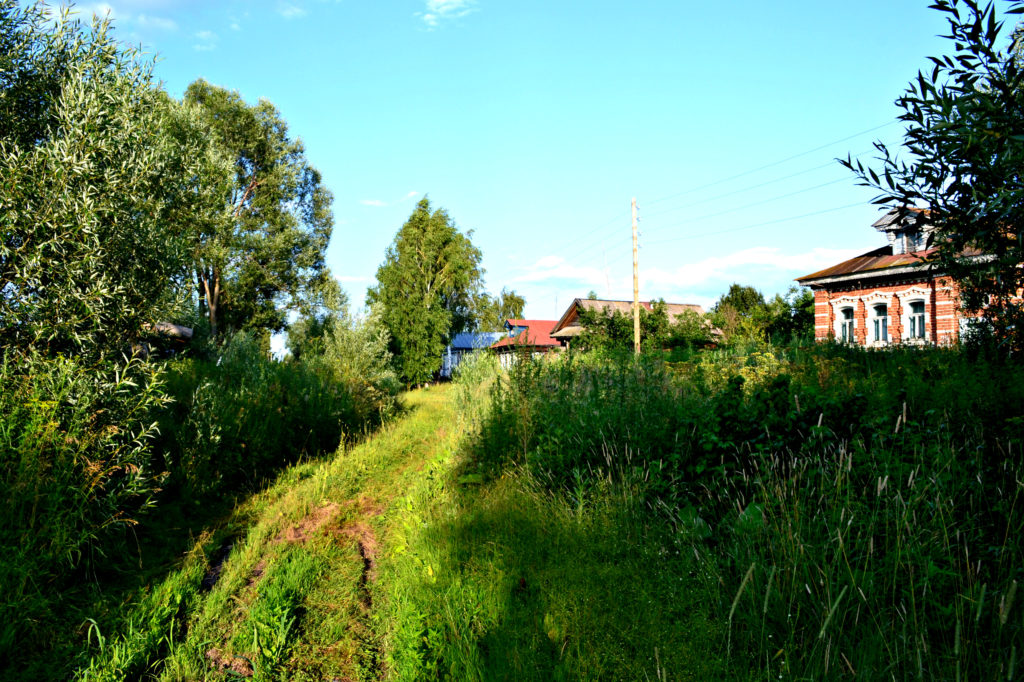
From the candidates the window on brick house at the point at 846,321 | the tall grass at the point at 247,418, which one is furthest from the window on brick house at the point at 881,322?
the tall grass at the point at 247,418

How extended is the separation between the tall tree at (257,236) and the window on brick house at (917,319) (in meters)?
28.3

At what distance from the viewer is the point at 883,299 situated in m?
25.1

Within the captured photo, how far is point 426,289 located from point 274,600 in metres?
30.5

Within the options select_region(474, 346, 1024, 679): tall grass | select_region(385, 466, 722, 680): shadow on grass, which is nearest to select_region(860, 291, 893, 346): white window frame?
select_region(474, 346, 1024, 679): tall grass

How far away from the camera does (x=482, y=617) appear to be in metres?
3.52

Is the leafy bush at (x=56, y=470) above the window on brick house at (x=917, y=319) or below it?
below

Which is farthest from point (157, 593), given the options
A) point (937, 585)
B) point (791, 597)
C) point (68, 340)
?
point (937, 585)

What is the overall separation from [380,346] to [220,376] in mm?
6202

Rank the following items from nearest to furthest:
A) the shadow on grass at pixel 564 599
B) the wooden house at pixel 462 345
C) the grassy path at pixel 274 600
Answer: the shadow on grass at pixel 564 599 < the grassy path at pixel 274 600 < the wooden house at pixel 462 345

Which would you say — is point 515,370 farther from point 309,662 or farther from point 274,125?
point 274,125

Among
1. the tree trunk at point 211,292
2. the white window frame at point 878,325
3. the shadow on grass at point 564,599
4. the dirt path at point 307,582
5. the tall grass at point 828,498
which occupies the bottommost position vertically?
the dirt path at point 307,582

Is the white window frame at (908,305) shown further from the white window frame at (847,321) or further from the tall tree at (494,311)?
the tall tree at (494,311)

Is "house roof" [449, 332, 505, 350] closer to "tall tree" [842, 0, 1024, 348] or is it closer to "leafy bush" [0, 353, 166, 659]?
"leafy bush" [0, 353, 166, 659]

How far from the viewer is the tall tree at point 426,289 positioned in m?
30.4
